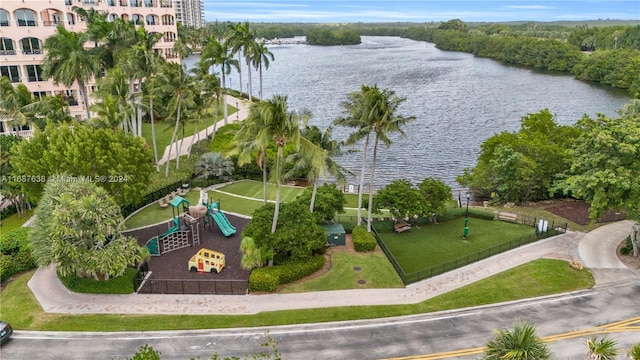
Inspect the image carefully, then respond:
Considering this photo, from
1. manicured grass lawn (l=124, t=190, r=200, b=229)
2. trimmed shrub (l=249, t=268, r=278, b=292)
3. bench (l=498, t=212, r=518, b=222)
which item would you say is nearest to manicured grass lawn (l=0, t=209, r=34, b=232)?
manicured grass lawn (l=124, t=190, r=200, b=229)

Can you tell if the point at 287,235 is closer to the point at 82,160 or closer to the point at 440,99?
the point at 82,160

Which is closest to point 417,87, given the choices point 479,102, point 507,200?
point 479,102

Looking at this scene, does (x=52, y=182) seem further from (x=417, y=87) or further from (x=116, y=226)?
(x=417, y=87)

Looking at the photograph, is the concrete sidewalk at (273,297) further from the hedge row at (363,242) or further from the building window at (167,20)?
the building window at (167,20)

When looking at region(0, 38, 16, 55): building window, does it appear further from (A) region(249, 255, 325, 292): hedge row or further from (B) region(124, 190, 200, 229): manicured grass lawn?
(A) region(249, 255, 325, 292): hedge row

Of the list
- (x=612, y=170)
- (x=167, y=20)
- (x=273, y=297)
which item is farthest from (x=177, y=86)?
(x=167, y=20)

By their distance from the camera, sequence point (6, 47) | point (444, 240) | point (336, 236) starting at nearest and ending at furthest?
point (336, 236) → point (444, 240) → point (6, 47)
